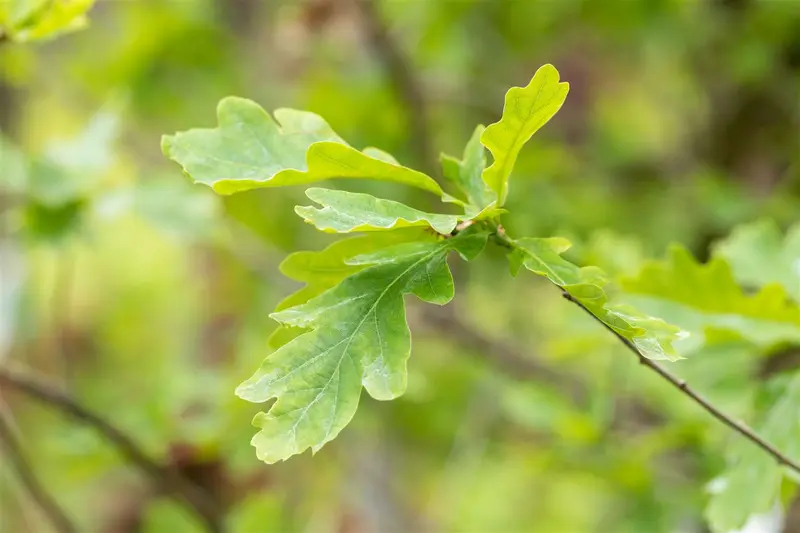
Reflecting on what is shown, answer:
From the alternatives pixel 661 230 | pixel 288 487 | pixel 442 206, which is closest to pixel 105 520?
pixel 288 487

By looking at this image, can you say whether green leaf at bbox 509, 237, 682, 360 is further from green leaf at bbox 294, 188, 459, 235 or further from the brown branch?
the brown branch

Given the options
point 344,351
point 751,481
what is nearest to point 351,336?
point 344,351

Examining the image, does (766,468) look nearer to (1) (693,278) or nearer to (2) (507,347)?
(1) (693,278)

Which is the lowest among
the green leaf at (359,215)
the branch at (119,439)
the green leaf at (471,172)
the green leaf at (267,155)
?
the branch at (119,439)

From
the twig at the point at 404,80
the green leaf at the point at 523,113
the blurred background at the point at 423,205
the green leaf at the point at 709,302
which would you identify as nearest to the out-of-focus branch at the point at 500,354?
the blurred background at the point at 423,205

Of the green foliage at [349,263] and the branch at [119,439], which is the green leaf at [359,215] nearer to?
the green foliage at [349,263]

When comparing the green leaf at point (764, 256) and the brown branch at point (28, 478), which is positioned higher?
the green leaf at point (764, 256)

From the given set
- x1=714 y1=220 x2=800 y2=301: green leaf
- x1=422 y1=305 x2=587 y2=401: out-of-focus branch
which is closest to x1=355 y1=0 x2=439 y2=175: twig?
x1=422 y1=305 x2=587 y2=401: out-of-focus branch
